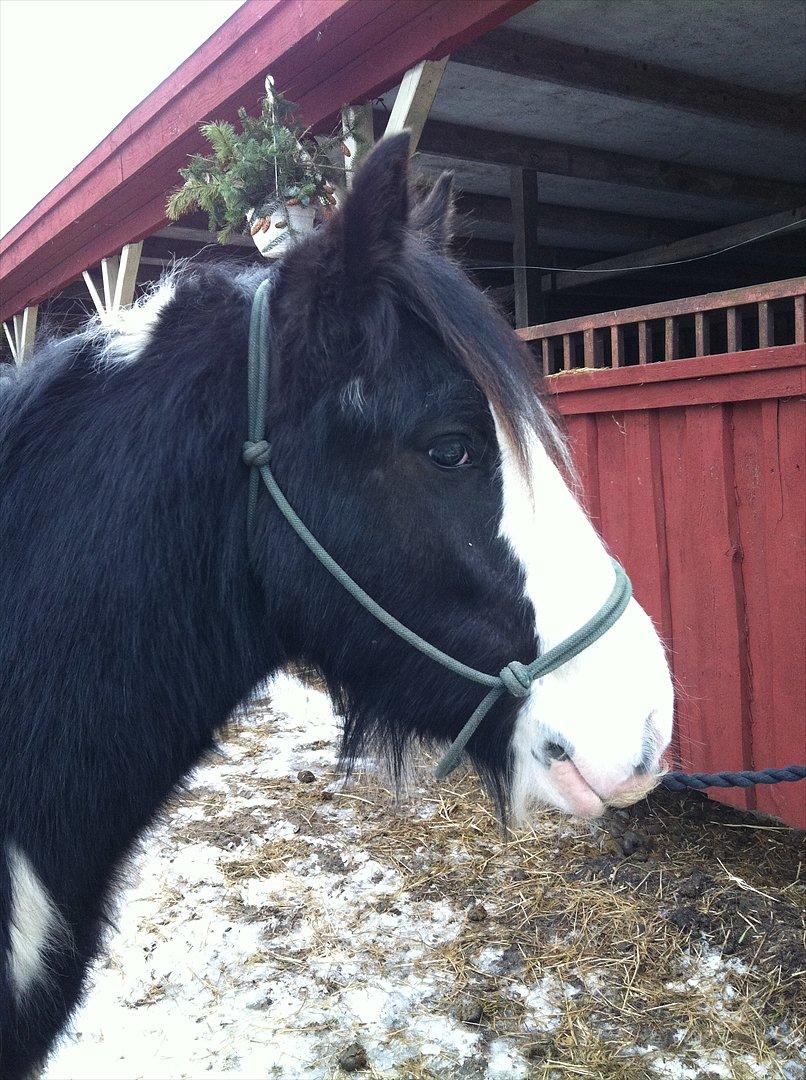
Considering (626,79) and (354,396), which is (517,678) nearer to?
(354,396)

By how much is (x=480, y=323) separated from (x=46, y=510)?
752mm

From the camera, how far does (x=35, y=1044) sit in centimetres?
141

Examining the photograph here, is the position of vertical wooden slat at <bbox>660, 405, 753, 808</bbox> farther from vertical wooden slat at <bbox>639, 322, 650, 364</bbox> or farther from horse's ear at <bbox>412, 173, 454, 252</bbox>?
horse's ear at <bbox>412, 173, 454, 252</bbox>

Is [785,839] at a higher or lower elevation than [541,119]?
lower

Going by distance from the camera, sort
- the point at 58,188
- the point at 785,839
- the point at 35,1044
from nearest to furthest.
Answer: the point at 35,1044 < the point at 785,839 < the point at 58,188

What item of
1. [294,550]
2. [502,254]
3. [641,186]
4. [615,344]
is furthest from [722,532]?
[502,254]

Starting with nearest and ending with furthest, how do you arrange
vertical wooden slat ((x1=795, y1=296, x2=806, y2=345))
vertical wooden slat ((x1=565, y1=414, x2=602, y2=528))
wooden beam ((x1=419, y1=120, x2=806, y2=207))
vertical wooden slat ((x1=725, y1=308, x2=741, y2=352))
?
vertical wooden slat ((x1=795, y1=296, x2=806, y2=345)) < vertical wooden slat ((x1=725, y1=308, x2=741, y2=352)) < vertical wooden slat ((x1=565, y1=414, x2=602, y2=528)) < wooden beam ((x1=419, y1=120, x2=806, y2=207))

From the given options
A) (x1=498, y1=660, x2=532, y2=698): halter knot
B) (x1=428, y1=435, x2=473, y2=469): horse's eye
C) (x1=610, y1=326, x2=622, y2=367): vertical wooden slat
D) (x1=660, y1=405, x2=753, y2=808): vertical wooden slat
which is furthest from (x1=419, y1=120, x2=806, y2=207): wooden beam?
(x1=498, y1=660, x2=532, y2=698): halter knot

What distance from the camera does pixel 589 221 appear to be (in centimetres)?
775

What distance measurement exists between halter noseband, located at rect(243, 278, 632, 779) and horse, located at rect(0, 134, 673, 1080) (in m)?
0.02

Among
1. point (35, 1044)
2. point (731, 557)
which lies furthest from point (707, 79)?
point (35, 1044)

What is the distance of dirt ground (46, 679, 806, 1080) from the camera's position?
2193mm

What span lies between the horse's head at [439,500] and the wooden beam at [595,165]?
430cm

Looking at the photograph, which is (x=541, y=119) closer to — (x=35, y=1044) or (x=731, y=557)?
(x=731, y=557)
